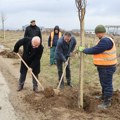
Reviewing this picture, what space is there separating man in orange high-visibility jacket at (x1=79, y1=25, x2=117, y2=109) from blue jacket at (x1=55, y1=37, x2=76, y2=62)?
2.34 meters

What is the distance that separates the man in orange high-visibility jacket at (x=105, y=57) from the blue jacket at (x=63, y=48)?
234 cm

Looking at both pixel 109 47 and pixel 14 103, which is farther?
pixel 14 103

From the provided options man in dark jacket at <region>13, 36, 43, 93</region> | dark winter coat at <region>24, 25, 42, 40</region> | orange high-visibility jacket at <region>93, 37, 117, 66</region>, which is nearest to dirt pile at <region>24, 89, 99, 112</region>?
man in dark jacket at <region>13, 36, 43, 93</region>

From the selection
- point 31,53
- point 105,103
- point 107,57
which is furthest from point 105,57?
point 31,53

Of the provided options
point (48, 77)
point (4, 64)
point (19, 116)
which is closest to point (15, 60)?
point (4, 64)

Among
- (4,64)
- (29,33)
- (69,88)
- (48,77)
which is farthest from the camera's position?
(4,64)

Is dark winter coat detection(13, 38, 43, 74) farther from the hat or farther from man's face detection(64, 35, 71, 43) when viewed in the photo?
the hat

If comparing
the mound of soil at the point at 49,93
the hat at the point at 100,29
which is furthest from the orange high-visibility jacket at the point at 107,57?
the mound of soil at the point at 49,93

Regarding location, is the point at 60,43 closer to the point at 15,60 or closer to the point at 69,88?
the point at 69,88

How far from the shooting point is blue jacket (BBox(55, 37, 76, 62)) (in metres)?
10.7

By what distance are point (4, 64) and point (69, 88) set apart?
21.3 ft

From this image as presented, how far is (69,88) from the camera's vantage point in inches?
433

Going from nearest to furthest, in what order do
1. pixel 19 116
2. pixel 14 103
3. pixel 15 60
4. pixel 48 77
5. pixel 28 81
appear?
pixel 19 116 → pixel 14 103 → pixel 28 81 → pixel 48 77 → pixel 15 60

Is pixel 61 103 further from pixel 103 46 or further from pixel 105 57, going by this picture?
pixel 103 46
